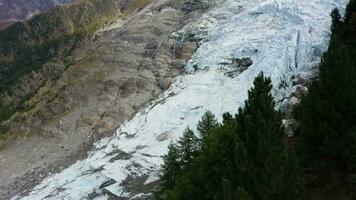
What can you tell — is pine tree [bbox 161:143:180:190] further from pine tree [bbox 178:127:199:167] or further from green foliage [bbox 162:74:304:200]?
green foliage [bbox 162:74:304:200]

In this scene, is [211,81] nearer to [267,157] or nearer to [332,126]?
[332,126]

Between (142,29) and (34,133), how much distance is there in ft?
114

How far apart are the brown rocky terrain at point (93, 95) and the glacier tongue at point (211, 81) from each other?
3261mm

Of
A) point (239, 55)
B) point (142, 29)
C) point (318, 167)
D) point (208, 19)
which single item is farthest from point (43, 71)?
point (318, 167)

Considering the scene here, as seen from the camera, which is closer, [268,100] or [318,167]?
[268,100]

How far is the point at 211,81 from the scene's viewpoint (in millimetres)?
81125

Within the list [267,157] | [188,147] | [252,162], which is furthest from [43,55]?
[267,157]

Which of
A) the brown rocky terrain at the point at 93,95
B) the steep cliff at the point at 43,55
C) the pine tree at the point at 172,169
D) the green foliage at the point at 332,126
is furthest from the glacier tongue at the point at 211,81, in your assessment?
the steep cliff at the point at 43,55

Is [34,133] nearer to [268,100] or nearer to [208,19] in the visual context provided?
[208,19]

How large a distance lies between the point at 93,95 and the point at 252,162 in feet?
206

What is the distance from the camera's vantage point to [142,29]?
105688mm

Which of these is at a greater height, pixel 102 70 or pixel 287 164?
pixel 287 164

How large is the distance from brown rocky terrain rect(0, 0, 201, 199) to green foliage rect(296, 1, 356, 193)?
4110 centimetres

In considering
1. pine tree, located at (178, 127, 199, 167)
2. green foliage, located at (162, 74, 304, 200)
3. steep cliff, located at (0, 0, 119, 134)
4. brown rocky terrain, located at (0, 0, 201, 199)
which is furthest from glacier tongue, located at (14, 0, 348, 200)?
steep cliff, located at (0, 0, 119, 134)
